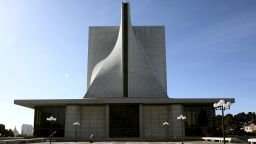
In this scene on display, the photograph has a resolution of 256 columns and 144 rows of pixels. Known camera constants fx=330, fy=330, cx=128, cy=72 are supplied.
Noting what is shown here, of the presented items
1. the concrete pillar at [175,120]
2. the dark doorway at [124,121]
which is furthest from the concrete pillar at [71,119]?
the concrete pillar at [175,120]

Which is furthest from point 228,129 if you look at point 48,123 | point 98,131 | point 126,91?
point 48,123

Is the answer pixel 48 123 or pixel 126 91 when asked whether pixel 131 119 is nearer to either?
pixel 126 91

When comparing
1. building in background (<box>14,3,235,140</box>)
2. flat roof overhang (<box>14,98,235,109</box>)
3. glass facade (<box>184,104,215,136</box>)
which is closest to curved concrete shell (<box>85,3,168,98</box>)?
building in background (<box>14,3,235,140</box>)

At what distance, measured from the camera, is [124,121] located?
51.9 m

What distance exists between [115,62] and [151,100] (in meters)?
13.2

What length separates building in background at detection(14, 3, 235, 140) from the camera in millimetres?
51031

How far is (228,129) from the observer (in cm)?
6706

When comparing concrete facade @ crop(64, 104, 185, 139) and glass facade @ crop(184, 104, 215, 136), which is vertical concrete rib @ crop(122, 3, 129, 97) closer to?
concrete facade @ crop(64, 104, 185, 139)

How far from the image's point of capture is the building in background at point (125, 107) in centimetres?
5103

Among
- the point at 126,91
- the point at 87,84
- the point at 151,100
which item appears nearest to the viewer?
the point at 151,100

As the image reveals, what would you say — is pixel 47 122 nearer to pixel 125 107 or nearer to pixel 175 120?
pixel 125 107

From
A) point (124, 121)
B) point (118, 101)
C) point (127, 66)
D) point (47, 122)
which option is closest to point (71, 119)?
point (47, 122)

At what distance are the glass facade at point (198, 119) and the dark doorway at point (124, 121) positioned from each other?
321 inches

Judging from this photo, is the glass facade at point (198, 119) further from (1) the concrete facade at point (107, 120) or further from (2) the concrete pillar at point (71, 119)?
(2) the concrete pillar at point (71, 119)
